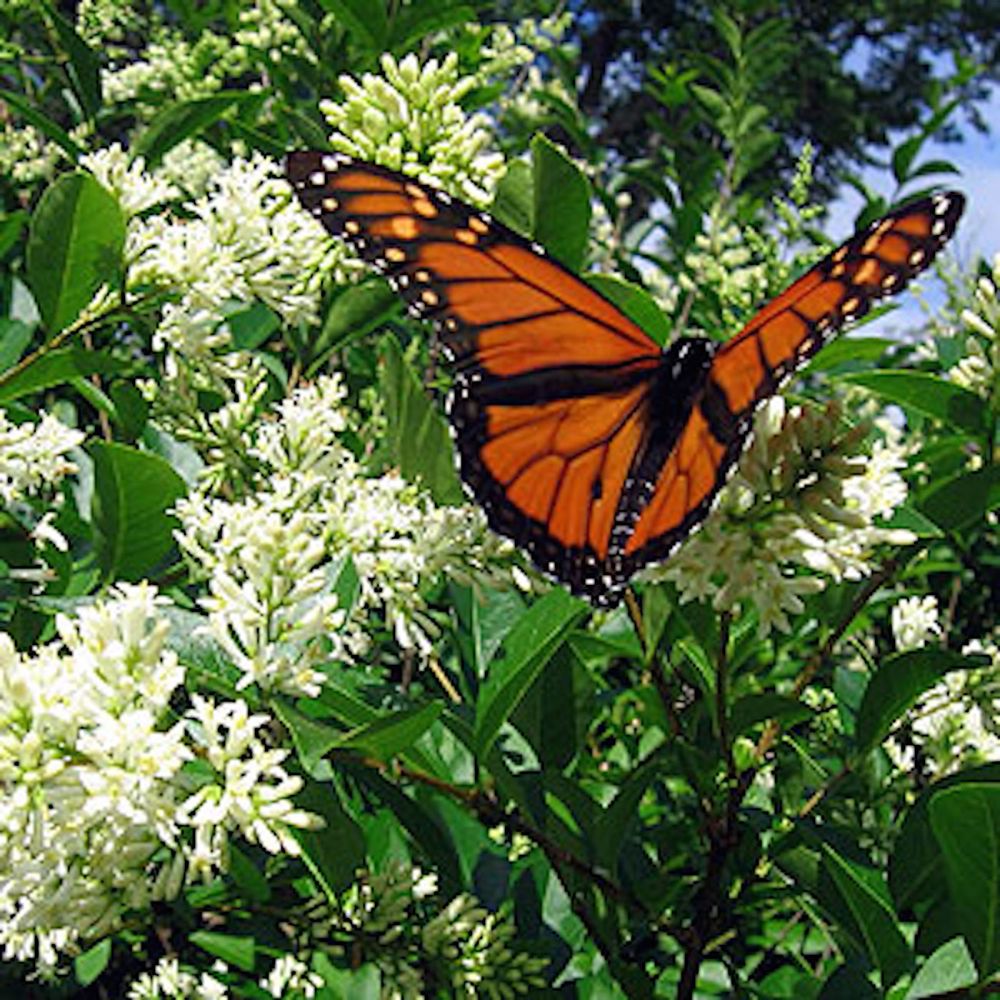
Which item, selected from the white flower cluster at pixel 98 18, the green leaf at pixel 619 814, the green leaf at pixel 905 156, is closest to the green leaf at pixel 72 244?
the green leaf at pixel 619 814

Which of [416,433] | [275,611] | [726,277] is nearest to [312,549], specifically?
[275,611]

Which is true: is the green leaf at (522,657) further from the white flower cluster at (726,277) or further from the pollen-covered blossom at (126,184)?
the white flower cluster at (726,277)

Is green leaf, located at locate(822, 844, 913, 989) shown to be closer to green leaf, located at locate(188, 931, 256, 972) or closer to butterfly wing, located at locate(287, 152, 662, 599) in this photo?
butterfly wing, located at locate(287, 152, 662, 599)

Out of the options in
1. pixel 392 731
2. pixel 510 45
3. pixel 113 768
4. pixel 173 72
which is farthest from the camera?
pixel 510 45

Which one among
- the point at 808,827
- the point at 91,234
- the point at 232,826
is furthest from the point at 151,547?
the point at 808,827

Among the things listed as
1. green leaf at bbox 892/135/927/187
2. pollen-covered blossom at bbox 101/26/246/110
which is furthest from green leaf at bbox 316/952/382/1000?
green leaf at bbox 892/135/927/187

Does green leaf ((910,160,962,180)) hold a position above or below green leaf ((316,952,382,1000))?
above

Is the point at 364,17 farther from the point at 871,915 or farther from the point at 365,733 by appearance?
the point at 871,915
